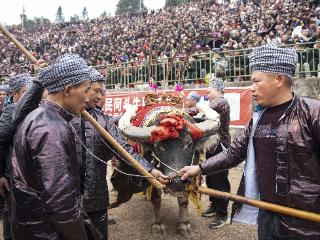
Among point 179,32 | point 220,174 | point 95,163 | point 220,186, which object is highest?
point 179,32

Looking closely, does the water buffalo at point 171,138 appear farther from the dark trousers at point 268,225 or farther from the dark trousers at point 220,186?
the dark trousers at point 268,225

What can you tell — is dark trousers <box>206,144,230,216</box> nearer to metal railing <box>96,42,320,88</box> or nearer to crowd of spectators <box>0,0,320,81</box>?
crowd of spectators <box>0,0,320,81</box>

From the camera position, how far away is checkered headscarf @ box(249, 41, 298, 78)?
8.64 feet

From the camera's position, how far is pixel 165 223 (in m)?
5.54

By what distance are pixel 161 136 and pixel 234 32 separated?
468 inches

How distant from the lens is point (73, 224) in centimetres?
200

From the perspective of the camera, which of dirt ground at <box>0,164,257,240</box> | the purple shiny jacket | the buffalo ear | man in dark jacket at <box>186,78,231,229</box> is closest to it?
the purple shiny jacket

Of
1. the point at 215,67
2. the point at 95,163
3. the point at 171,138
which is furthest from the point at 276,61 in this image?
the point at 215,67

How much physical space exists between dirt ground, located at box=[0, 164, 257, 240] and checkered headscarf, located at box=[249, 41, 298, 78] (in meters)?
2.84

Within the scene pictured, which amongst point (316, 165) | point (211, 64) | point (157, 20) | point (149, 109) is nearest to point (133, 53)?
point (157, 20)

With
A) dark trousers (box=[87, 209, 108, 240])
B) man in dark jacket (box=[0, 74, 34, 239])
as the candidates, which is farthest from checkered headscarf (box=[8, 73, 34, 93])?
dark trousers (box=[87, 209, 108, 240])

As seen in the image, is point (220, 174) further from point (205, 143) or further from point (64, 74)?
point (64, 74)

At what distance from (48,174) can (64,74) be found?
1.89 feet

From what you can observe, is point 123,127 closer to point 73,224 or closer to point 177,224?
point 177,224
